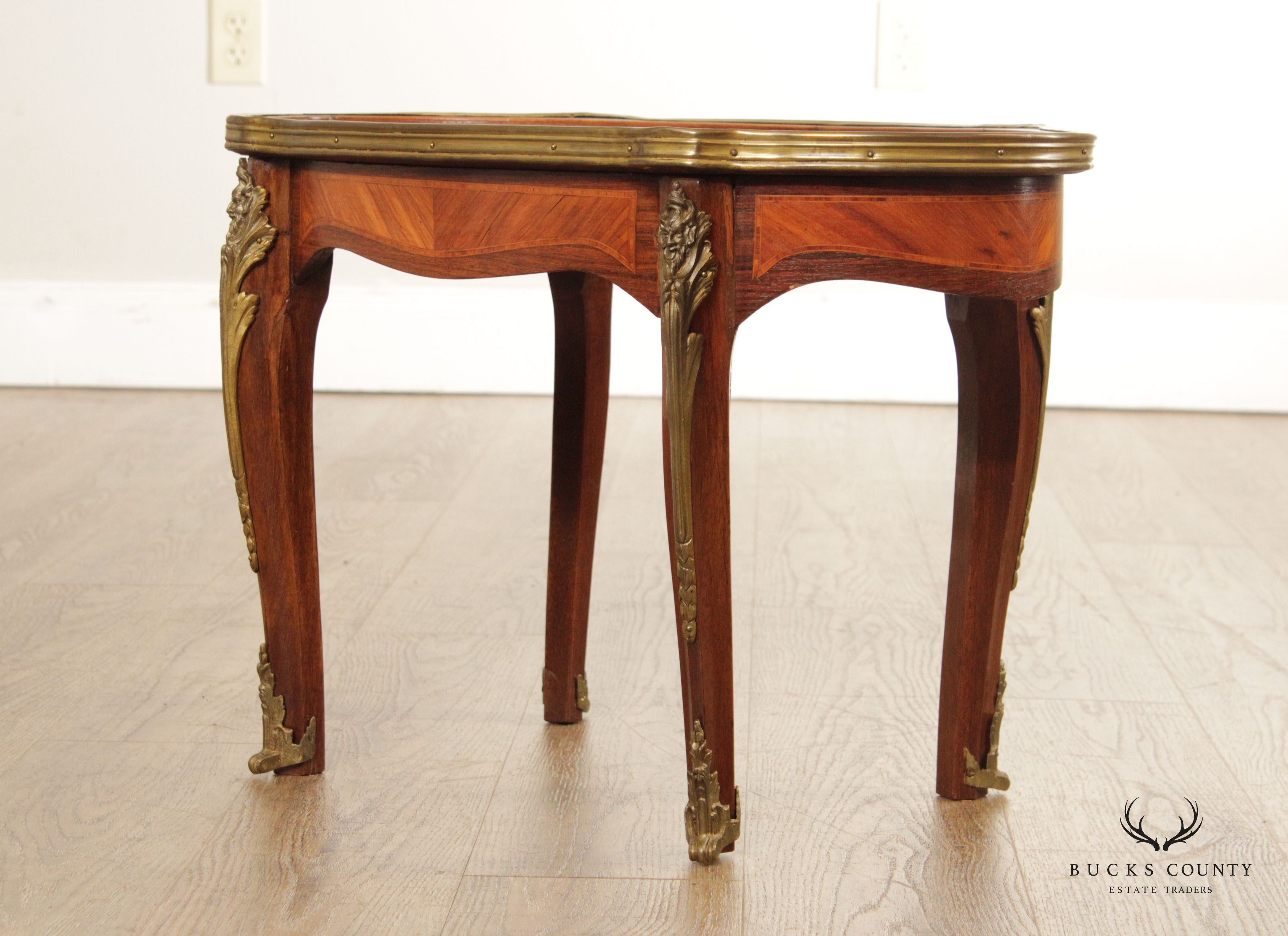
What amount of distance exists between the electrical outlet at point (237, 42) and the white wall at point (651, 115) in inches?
0.9

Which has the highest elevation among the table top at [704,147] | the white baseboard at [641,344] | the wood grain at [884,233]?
the table top at [704,147]

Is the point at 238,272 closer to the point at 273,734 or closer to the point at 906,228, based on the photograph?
the point at 273,734

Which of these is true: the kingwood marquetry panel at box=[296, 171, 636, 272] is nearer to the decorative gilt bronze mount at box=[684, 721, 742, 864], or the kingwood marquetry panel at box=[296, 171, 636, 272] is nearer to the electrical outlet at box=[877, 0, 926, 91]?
the decorative gilt bronze mount at box=[684, 721, 742, 864]

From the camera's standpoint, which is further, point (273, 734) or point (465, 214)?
point (273, 734)

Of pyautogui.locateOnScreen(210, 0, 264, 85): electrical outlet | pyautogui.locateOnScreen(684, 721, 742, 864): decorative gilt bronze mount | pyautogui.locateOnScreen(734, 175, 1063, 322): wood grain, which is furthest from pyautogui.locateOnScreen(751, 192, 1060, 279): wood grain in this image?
pyautogui.locateOnScreen(210, 0, 264, 85): electrical outlet

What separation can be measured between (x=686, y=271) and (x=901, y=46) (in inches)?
74.6

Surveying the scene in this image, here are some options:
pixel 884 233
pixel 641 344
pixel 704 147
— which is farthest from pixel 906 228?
pixel 641 344

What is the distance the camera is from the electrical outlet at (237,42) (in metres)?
2.62

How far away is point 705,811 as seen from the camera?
1.01 meters

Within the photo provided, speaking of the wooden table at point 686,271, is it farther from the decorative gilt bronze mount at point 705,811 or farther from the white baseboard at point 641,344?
the white baseboard at point 641,344

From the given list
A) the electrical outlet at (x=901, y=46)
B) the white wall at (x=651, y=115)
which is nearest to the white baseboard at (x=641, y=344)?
the white wall at (x=651, y=115)

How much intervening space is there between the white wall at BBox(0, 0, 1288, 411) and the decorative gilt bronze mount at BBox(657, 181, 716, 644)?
1.74 metres

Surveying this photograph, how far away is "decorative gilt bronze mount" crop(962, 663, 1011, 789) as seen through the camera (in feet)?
3.78

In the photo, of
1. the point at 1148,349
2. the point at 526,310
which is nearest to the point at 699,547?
the point at 526,310
